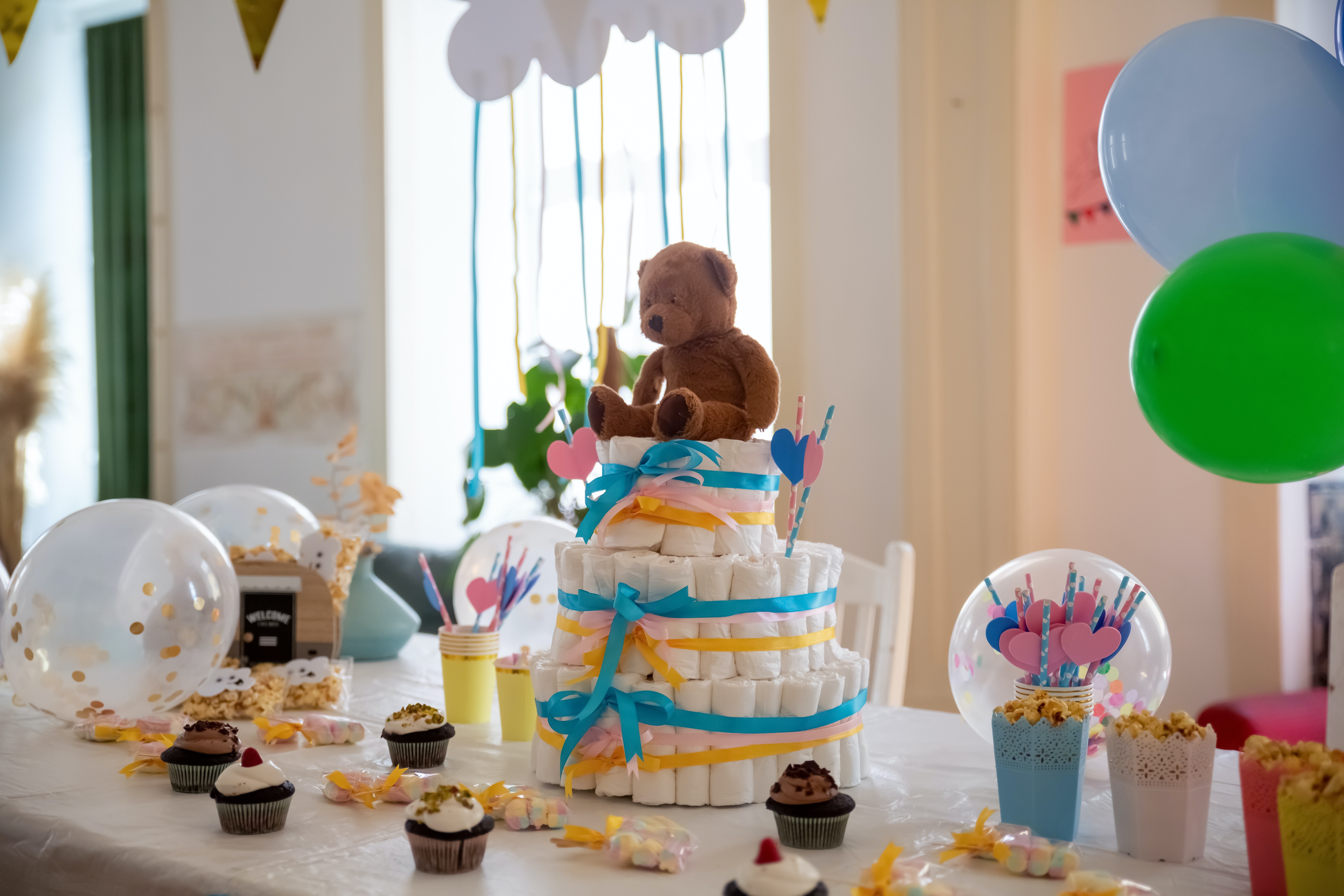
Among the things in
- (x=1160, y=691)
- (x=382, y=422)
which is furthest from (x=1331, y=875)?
(x=382, y=422)

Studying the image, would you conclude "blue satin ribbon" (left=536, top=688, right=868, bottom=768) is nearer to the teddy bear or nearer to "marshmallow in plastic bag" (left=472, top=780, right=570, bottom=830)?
"marshmallow in plastic bag" (left=472, top=780, right=570, bottom=830)

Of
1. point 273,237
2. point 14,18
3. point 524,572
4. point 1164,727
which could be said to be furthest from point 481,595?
point 273,237

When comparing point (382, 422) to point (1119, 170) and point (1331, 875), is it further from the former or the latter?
point (1331, 875)

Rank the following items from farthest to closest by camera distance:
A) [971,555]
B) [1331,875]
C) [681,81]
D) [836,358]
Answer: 1. [836,358]
2. [971,555]
3. [681,81]
4. [1331,875]

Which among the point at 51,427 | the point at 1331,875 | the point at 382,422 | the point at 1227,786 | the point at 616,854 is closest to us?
the point at 1331,875

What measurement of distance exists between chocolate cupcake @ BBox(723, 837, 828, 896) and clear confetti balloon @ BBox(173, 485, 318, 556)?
55.5 inches

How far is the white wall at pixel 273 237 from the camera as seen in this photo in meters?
4.64

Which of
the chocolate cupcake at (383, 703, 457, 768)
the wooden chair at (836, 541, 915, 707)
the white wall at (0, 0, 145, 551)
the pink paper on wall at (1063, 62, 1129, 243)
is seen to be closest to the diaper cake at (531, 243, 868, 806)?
the chocolate cupcake at (383, 703, 457, 768)

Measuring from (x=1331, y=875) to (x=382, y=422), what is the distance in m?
4.16

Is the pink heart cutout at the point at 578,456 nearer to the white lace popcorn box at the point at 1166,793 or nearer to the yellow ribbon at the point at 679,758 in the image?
the yellow ribbon at the point at 679,758

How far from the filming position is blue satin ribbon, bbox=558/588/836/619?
3.94 ft

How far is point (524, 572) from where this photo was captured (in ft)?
6.28

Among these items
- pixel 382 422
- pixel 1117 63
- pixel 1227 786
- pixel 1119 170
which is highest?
pixel 1117 63

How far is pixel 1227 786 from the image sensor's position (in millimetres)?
1255
